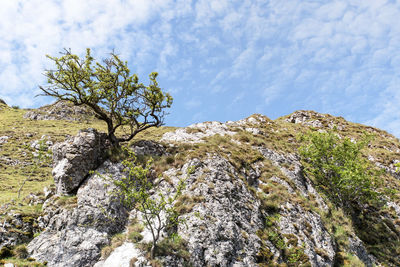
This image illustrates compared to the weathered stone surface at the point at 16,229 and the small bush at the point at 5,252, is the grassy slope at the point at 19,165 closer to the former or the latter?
the weathered stone surface at the point at 16,229

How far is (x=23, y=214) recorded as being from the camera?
62.5 feet

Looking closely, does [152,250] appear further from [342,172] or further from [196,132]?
[342,172]

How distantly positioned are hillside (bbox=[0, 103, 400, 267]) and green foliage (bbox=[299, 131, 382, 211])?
2.04 meters

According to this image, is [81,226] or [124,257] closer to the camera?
[124,257]

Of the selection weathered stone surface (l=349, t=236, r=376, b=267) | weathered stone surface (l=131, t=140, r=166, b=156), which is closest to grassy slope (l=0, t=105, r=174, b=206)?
weathered stone surface (l=131, t=140, r=166, b=156)

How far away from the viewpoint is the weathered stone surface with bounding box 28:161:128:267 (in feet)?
52.8

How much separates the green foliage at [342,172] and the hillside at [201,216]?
80.3 inches

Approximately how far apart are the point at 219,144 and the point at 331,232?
56.8ft

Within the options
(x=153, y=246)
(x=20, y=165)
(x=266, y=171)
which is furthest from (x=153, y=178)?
(x=20, y=165)

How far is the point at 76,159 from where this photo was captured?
2245 cm

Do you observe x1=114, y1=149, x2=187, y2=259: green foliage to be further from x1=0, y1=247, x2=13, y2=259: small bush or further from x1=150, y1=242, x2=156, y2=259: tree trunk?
x1=0, y1=247, x2=13, y2=259: small bush

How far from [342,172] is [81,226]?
3135cm

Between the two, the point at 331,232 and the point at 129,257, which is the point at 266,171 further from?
the point at 129,257

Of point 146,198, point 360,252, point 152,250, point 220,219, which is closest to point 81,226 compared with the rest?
point 152,250
